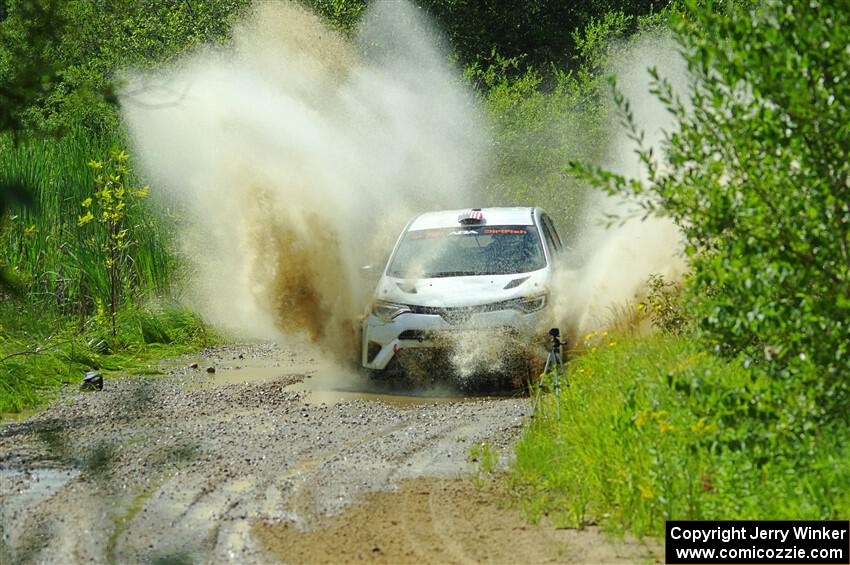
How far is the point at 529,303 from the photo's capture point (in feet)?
39.9

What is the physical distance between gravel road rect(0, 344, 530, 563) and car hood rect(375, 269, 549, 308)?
3.20ft

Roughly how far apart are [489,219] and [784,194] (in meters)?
7.72

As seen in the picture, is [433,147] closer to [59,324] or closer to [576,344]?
[59,324]

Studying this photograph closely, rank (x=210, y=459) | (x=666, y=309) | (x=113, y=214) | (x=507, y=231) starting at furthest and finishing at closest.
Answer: (x=113, y=214), (x=507, y=231), (x=666, y=309), (x=210, y=459)

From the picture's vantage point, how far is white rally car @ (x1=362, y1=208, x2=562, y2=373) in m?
12.0

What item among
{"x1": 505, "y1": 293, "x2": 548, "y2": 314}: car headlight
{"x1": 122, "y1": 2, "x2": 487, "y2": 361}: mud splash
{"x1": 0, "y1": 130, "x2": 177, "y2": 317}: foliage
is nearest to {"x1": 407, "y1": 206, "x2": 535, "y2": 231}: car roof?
{"x1": 122, "y1": 2, "x2": 487, "y2": 361}: mud splash

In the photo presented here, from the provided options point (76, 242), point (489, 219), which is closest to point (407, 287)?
point (489, 219)

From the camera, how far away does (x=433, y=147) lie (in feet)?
70.3

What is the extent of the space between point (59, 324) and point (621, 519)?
10.6 m

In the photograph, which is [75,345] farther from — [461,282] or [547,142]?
[547,142]

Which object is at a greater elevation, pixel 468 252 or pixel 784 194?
pixel 784 194

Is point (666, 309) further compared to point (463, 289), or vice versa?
point (463, 289)

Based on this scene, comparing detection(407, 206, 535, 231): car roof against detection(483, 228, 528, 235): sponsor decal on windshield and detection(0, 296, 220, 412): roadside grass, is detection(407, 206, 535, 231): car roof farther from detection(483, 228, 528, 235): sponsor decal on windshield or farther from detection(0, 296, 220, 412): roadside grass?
detection(0, 296, 220, 412): roadside grass

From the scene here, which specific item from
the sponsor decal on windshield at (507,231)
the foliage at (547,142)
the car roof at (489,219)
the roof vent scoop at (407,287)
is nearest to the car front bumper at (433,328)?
the roof vent scoop at (407,287)
